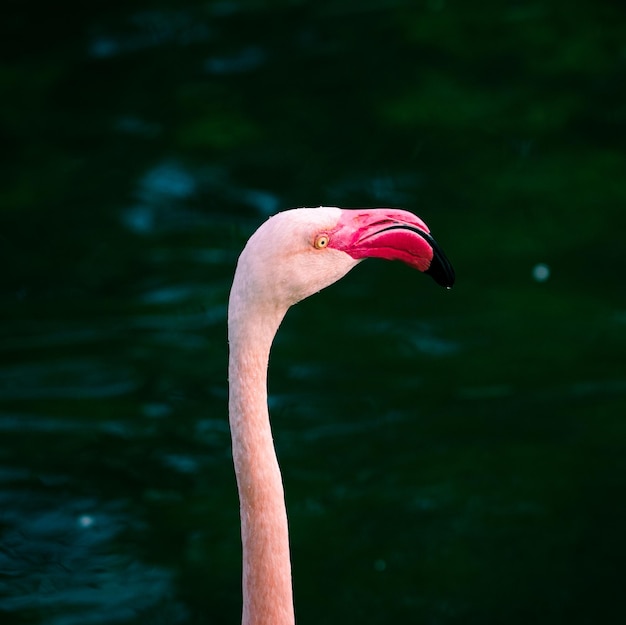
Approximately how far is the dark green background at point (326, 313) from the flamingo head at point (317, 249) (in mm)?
2194

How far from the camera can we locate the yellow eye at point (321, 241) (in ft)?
10.9

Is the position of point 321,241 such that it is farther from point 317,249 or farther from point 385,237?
point 385,237

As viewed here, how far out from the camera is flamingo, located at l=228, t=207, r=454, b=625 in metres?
3.26

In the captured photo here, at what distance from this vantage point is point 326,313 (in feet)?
22.6

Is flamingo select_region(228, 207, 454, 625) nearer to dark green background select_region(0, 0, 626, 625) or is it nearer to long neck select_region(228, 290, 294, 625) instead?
long neck select_region(228, 290, 294, 625)

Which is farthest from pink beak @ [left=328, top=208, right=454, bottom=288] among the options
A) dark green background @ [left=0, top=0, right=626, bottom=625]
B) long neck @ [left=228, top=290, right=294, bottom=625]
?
dark green background @ [left=0, top=0, right=626, bottom=625]

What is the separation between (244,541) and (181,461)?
2.53 meters

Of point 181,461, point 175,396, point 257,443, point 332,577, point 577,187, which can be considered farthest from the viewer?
point 577,187

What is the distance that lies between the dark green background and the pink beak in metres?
2.17

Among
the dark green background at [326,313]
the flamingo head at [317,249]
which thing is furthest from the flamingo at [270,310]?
the dark green background at [326,313]

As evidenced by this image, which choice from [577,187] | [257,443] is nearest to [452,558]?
[257,443]

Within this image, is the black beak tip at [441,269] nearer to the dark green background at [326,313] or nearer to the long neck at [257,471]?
the long neck at [257,471]

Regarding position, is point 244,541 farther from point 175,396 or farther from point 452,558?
point 175,396

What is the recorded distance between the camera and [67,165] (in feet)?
27.1
